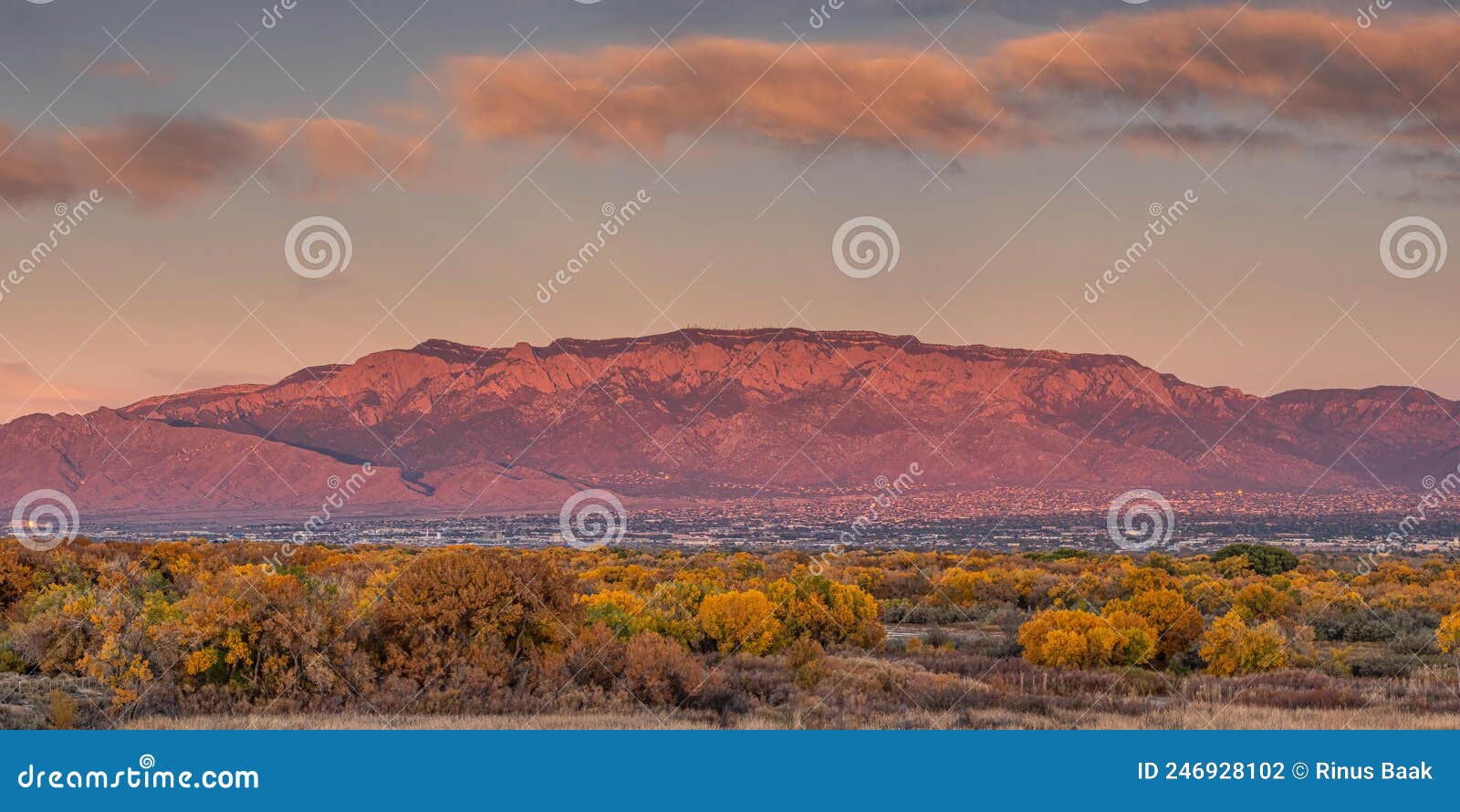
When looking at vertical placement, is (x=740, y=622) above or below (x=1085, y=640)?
below

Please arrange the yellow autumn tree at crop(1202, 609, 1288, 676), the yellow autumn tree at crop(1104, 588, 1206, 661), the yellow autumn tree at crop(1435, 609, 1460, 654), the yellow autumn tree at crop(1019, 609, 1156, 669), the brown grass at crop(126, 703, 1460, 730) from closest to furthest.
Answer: the brown grass at crop(126, 703, 1460, 730) < the yellow autumn tree at crop(1202, 609, 1288, 676) < the yellow autumn tree at crop(1019, 609, 1156, 669) < the yellow autumn tree at crop(1104, 588, 1206, 661) < the yellow autumn tree at crop(1435, 609, 1460, 654)

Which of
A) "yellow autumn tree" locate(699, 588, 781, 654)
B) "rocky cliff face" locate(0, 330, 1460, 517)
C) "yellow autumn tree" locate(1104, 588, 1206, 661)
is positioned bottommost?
"yellow autumn tree" locate(699, 588, 781, 654)

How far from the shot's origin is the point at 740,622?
70.7 ft

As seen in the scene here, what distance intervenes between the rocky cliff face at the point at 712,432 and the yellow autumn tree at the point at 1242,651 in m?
99.9

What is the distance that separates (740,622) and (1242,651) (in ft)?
26.0

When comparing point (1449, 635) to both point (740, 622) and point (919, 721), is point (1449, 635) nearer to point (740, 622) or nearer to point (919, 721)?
point (740, 622)

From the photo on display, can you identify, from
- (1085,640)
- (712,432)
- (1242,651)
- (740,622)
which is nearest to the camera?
(1242,651)

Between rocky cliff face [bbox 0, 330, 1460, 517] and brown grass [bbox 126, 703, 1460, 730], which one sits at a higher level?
rocky cliff face [bbox 0, 330, 1460, 517]

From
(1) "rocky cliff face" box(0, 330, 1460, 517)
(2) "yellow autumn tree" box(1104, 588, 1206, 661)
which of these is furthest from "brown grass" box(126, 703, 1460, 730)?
(1) "rocky cliff face" box(0, 330, 1460, 517)

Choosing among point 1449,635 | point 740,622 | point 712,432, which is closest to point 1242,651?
point 1449,635

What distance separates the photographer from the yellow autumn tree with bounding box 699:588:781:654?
69.8 feet

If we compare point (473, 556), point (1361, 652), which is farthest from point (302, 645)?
point (1361, 652)

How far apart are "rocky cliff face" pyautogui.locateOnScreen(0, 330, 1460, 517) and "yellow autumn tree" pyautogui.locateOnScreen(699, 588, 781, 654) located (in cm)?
9939

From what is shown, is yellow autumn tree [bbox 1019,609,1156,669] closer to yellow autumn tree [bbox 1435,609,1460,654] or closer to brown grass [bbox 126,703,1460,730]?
brown grass [bbox 126,703,1460,730]
